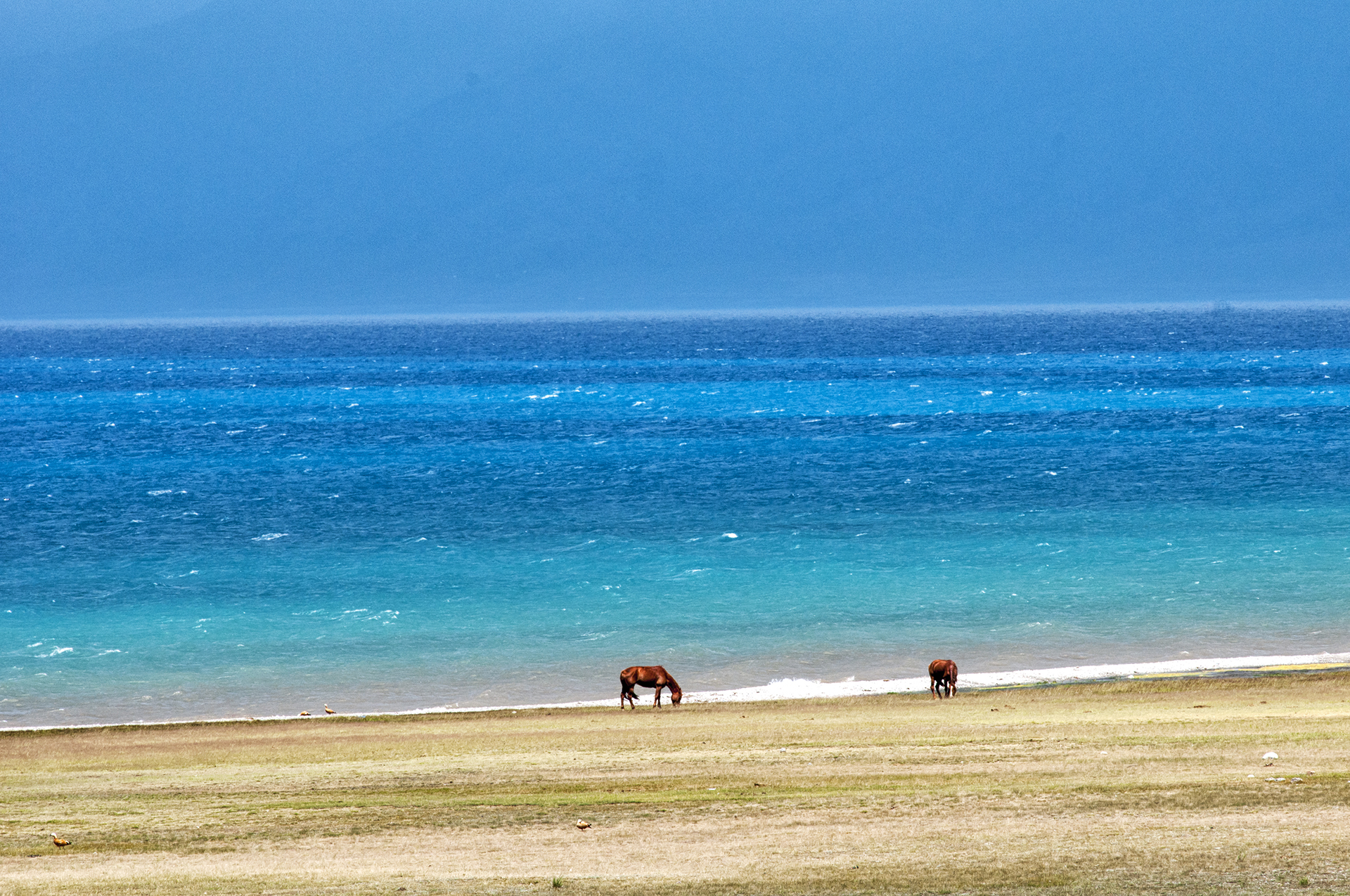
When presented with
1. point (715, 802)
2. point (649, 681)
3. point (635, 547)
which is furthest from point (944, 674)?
point (635, 547)

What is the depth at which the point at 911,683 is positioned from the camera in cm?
2570

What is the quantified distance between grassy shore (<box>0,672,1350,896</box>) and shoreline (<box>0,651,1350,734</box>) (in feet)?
3.89

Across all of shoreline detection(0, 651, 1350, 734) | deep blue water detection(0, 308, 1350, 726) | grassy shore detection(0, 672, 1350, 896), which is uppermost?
deep blue water detection(0, 308, 1350, 726)

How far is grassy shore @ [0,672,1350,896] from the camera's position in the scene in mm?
13375

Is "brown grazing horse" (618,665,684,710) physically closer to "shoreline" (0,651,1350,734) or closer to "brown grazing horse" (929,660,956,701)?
"shoreline" (0,651,1350,734)

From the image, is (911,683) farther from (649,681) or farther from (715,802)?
(715,802)

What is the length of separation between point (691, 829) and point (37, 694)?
17529mm

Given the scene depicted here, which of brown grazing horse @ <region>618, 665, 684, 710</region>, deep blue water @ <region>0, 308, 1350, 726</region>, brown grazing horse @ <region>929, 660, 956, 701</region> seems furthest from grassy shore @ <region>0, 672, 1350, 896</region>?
deep blue water @ <region>0, 308, 1350, 726</region>

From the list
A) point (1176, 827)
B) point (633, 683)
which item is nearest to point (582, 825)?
point (1176, 827)

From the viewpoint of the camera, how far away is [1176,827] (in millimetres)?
14352

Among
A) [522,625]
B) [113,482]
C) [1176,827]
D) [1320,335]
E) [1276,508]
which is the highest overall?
[1320,335]

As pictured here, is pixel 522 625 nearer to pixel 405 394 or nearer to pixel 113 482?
pixel 113 482

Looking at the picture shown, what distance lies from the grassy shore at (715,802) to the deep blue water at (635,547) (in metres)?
5.30

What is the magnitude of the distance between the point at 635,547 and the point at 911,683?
693 inches
